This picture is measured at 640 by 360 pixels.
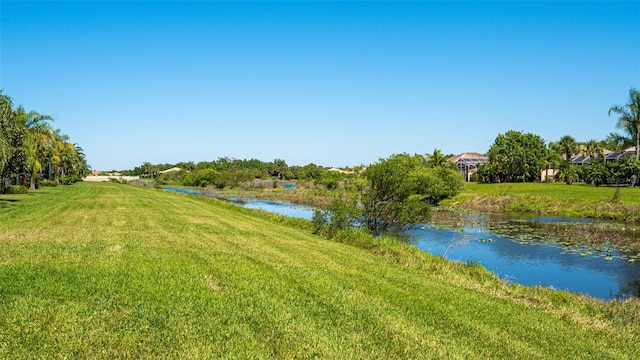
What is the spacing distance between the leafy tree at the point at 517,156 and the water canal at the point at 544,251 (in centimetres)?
4257

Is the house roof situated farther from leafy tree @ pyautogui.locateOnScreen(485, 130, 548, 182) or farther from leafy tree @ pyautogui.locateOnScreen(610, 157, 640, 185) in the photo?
leafy tree @ pyautogui.locateOnScreen(610, 157, 640, 185)

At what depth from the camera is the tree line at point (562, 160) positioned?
5997 centimetres

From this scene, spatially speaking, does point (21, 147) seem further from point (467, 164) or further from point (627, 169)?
point (467, 164)

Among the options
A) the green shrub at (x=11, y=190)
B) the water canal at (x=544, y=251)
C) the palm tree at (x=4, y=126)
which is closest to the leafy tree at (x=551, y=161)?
the water canal at (x=544, y=251)

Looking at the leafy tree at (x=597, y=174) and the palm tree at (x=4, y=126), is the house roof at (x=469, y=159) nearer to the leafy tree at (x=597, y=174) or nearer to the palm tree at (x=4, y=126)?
the leafy tree at (x=597, y=174)

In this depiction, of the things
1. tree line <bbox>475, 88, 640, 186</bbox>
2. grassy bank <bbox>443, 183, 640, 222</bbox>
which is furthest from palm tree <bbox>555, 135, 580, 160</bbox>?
grassy bank <bbox>443, 183, 640, 222</bbox>

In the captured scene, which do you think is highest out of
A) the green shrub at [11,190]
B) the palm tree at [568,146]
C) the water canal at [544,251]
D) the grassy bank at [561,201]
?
the palm tree at [568,146]

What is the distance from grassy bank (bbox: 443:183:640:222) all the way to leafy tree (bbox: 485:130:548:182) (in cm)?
2045

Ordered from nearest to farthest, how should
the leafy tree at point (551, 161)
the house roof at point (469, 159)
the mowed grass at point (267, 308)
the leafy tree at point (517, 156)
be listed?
the mowed grass at point (267, 308) < the leafy tree at point (517, 156) < the leafy tree at point (551, 161) < the house roof at point (469, 159)

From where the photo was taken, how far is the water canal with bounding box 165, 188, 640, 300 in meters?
17.7

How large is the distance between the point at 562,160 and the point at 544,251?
229 feet

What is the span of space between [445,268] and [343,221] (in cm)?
918

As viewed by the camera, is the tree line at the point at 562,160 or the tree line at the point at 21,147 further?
the tree line at the point at 562,160

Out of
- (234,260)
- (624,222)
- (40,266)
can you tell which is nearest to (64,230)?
(40,266)
